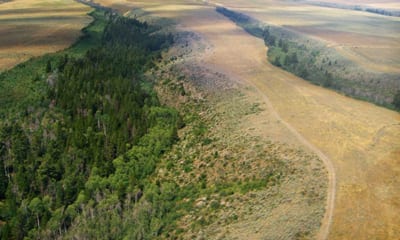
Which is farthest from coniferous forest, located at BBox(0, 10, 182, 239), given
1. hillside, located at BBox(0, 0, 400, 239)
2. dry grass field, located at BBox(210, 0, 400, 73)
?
dry grass field, located at BBox(210, 0, 400, 73)

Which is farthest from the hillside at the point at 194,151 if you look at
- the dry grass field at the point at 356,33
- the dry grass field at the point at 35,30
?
the dry grass field at the point at 35,30

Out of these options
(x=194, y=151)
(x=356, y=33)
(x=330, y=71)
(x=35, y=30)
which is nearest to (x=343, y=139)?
(x=194, y=151)

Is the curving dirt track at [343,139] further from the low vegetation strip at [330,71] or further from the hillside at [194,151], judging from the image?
the low vegetation strip at [330,71]

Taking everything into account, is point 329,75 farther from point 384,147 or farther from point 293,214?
point 293,214

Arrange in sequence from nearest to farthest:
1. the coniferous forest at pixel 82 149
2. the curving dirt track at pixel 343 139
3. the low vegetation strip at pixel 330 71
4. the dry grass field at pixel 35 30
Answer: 1. the curving dirt track at pixel 343 139
2. the coniferous forest at pixel 82 149
3. the low vegetation strip at pixel 330 71
4. the dry grass field at pixel 35 30

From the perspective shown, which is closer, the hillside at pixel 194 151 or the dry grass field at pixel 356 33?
the hillside at pixel 194 151

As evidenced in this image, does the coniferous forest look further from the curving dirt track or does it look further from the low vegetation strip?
the low vegetation strip
